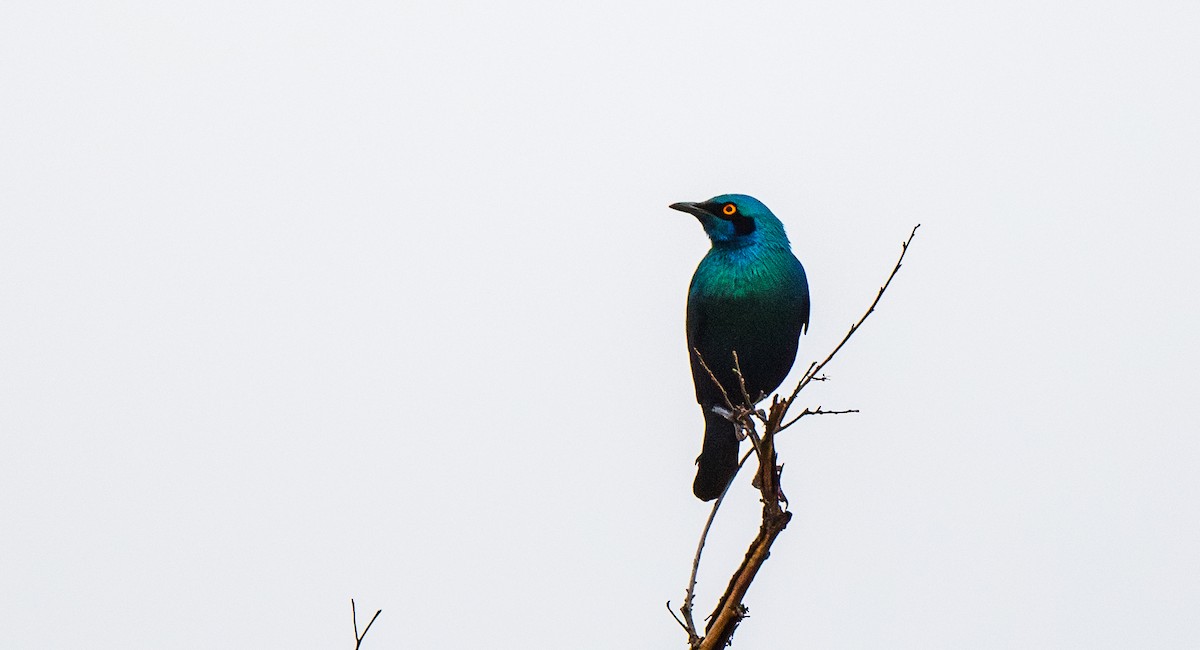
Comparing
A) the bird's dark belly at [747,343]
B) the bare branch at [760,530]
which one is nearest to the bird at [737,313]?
the bird's dark belly at [747,343]

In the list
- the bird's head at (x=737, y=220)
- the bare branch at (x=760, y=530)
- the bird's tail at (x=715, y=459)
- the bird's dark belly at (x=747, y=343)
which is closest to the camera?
the bare branch at (x=760, y=530)

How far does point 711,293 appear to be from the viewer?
22.9 feet

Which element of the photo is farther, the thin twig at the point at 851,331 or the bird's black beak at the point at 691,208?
the bird's black beak at the point at 691,208

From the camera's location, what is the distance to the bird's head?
282 inches

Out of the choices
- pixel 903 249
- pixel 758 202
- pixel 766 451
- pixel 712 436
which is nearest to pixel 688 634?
pixel 766 451

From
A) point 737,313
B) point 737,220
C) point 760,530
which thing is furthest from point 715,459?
point 760,530

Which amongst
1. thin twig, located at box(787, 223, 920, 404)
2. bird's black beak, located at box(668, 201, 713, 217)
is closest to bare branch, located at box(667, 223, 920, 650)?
thin twig, located at box(787, 223, 920, 404)

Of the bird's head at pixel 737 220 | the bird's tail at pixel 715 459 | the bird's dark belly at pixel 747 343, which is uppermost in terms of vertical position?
the bird's head at pixel 737 220

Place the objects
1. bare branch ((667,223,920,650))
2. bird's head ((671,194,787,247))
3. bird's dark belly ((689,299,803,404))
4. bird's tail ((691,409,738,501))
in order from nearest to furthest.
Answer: bare branch ((667,223,920,650))
bird's tail ((691,409,738,501))
bird's dark belly ((689,299,803,404))
bird's head ((671,194,787,247))

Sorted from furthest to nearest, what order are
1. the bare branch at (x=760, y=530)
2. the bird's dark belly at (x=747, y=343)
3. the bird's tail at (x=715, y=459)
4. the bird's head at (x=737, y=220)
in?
the bird's head at (x=737, y=220)
the bird's dark belly at (x=747, y=343)
the bird's tail at (x=715, y=459)
the bare branch at (x=760, y=530)

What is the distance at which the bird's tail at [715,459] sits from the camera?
672cm

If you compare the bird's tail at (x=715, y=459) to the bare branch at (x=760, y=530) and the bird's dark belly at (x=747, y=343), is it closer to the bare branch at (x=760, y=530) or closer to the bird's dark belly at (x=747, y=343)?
the bird's dark belly at (x=747, y=343)

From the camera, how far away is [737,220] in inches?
283

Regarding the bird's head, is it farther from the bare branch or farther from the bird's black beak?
the bare branch
